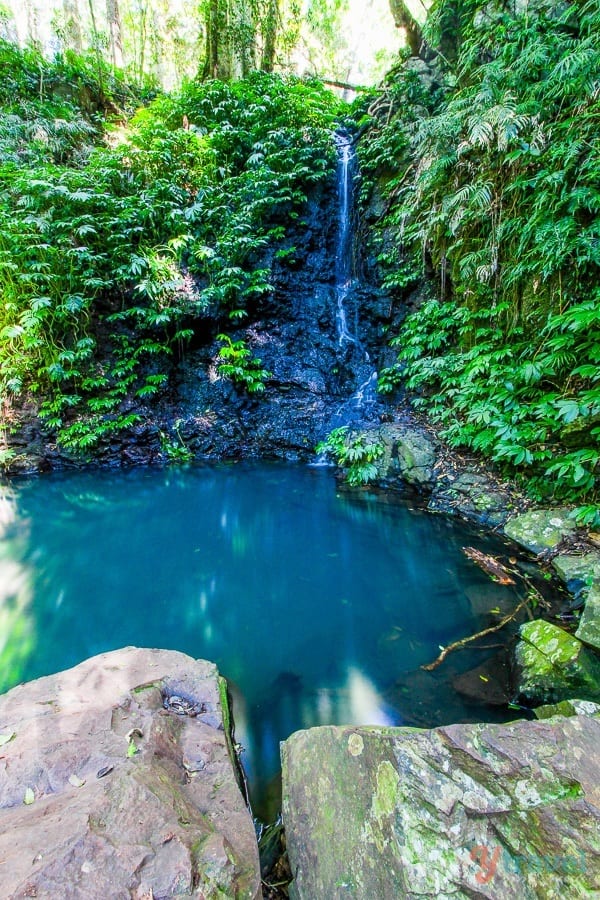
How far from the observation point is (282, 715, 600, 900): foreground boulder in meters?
1.03

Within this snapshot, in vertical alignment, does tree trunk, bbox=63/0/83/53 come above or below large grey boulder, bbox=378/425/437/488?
above

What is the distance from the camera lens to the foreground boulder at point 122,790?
3.11 feet

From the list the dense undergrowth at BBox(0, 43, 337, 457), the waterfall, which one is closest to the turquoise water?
the dense undergrowth at BBox(0, 43, 337, 457)

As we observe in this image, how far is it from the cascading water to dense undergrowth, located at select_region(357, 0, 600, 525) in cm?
118

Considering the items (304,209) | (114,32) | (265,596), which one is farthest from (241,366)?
(114,32)

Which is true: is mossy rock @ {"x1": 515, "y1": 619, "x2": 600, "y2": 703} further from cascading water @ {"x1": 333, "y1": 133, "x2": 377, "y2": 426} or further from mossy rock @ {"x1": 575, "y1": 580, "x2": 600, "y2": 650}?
cascading water @ {"x1": 333, "y1": 133, "x2": 377, "y2": 426}

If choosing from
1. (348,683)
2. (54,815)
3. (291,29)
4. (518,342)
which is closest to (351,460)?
(518,342)

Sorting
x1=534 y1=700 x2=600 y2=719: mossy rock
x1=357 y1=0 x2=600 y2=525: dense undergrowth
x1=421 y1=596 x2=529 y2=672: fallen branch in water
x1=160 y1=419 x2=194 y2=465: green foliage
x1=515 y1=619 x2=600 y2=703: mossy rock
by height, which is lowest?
x1=160 y1=419 x2=194 y2=465: green foliage

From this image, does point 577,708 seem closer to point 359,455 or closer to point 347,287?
point 359,455

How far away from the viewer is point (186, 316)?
7918 millimetres

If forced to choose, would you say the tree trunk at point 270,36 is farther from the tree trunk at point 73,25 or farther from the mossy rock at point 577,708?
the mossy rock at point 577,708

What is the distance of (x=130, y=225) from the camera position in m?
7.50

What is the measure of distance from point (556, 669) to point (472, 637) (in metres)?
0.58

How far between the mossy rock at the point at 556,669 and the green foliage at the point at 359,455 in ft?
11.8
